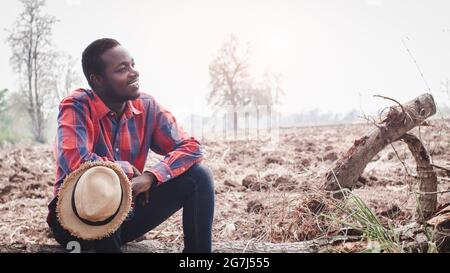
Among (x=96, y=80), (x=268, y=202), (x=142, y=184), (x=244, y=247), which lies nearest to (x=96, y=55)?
(x=96, y=80)

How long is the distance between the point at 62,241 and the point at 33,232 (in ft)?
5.46

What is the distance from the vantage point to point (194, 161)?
2.42m

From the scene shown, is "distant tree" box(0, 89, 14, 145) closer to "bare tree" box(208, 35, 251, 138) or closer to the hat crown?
"bare tree" box(208, 35, 251, 138)

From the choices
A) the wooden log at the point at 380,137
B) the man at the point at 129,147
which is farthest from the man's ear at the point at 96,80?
the wooden log at the point at 380,137

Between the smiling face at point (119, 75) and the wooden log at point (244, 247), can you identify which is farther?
the smiling face at point (119, 75)

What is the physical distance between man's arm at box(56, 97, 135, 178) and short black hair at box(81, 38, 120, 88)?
0.22m

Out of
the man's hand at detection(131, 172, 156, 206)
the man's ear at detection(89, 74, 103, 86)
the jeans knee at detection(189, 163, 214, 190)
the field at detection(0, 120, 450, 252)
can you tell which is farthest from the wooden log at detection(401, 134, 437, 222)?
the man's ear at detection(89, 74, 103, 86)

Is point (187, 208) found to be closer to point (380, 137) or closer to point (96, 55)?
point (96, 55)

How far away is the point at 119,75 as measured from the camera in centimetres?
241

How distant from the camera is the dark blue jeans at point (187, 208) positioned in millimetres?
2354

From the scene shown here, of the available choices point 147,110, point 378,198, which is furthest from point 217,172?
point 147,110

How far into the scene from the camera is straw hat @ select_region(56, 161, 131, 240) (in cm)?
204

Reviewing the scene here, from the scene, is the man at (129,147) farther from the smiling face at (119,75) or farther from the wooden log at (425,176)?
the wooden log at (425,176)

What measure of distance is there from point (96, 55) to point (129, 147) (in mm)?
500
